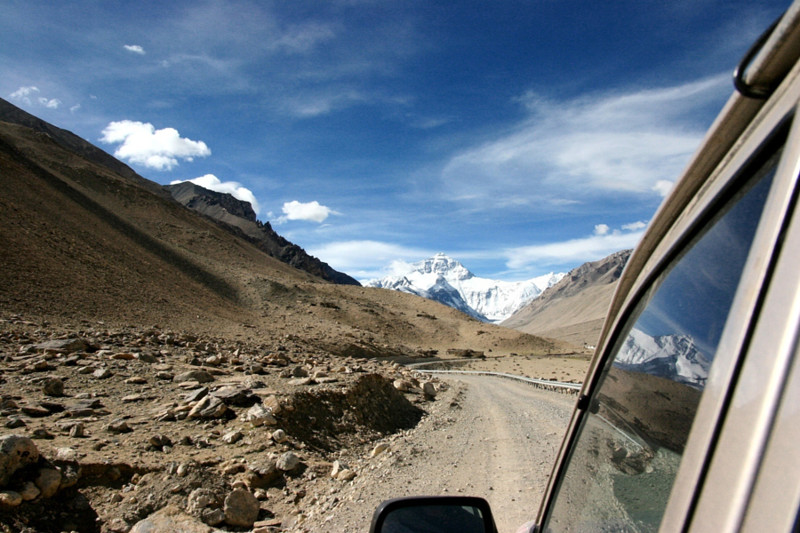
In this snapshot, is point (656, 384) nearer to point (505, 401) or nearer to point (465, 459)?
point (465, 459)

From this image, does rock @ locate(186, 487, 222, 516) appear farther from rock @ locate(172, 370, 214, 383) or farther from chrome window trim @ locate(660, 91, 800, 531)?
chrome window trim @ locate(660, 91, 800, 531)

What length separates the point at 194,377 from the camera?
11.3 metres

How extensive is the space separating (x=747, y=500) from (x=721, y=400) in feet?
0.66

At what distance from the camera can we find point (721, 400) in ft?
2.76

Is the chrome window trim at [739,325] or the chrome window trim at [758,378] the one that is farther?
the chrome window trim at [739,325]

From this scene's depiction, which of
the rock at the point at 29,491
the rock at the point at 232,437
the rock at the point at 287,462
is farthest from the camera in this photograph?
the rock at the point at 232,437

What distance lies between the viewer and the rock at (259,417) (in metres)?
8.56

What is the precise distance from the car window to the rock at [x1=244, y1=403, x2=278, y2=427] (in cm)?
731

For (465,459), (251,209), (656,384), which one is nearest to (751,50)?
(656,384)

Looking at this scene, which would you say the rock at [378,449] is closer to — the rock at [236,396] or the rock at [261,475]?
the rock at [261,475]

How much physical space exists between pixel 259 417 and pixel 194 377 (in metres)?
3.56

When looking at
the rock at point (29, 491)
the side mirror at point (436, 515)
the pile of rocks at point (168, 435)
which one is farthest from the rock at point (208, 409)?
the side mirror at point (436, 515)

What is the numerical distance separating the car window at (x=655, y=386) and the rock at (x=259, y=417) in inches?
288

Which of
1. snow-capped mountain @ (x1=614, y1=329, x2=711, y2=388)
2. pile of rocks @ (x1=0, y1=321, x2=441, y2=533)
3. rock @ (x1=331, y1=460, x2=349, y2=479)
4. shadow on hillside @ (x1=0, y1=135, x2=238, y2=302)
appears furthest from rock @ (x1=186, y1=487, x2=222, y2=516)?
shadow on hillside @ (x1=0, y1=135, x2=238, y2=302)
